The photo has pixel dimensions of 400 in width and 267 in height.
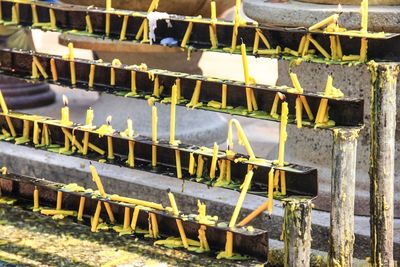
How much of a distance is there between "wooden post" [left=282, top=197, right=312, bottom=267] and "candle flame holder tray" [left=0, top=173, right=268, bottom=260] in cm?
23

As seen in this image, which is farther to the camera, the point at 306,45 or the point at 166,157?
the point at 166,157

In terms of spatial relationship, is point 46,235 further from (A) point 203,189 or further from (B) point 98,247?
(A) point 203,189

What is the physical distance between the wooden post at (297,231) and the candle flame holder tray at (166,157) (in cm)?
15

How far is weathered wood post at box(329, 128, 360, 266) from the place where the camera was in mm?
3953

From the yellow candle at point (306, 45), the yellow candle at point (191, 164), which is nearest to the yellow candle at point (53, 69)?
the yellow candle at point (191, 164)

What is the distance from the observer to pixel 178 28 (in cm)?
455

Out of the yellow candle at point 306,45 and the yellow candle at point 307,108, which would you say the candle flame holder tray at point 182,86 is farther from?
the yellow candle at point 306,45

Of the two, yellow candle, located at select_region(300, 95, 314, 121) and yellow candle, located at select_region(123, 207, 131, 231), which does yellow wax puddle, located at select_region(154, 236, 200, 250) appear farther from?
yellow candle, located at select_region(300, 95, 314, 121)

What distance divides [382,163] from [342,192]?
0.73 feet

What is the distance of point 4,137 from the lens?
5.12 meters

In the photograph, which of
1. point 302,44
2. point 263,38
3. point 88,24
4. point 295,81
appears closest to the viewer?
point 295,81

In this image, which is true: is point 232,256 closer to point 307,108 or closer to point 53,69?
point 307,108

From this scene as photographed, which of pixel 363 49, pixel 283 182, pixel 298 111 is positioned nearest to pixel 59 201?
→ pixel 283 182

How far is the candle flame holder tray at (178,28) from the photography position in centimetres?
399
